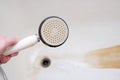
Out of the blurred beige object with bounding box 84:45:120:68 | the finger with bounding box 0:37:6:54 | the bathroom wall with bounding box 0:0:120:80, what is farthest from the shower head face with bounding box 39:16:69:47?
the blurred beige object with bounding box 84:45:120:68

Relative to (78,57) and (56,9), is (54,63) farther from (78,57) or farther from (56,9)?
(56,9)

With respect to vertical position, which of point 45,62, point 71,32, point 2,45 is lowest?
point 2,45

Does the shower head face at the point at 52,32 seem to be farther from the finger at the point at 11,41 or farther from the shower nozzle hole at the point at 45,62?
the shower nozzle hole at the point at 45,62

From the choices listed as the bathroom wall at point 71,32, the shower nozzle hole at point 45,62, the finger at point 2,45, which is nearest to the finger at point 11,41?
the finger at point 2,45

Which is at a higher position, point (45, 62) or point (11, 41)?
point (45, 62)

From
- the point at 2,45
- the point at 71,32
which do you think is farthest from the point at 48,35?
the point at 71,32

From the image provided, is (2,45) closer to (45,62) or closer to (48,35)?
(48,35)
